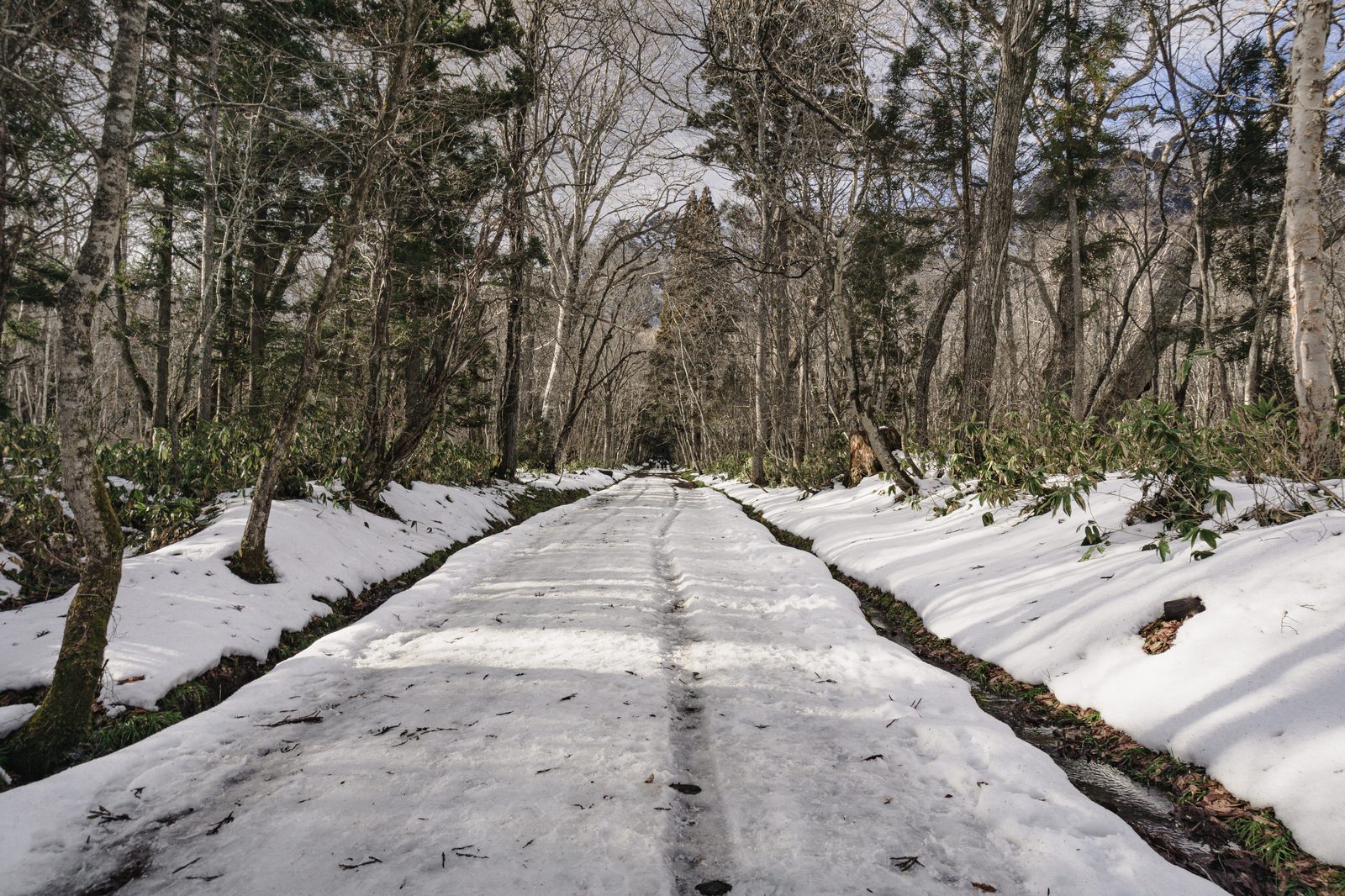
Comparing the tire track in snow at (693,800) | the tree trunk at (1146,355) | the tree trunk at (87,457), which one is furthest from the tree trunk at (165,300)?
the tree trunk at (1146,355)

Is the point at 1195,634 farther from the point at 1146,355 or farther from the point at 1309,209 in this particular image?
the point at 1146,355

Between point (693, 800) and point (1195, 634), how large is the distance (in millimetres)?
2852

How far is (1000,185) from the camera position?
7.98 meters

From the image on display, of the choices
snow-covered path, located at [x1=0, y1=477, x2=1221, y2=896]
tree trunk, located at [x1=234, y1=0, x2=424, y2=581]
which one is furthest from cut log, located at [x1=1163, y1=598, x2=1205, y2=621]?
tree trunk, located at [x1=234, y1=0, x2=424, y2=581]

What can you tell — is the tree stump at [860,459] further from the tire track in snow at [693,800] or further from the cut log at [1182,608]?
the tire track in snow at [693,800]

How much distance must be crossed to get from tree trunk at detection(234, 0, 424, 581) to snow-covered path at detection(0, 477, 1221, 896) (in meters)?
1.50

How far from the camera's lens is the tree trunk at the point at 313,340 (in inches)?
186

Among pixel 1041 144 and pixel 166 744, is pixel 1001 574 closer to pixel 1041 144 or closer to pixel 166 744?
pixel 166 744

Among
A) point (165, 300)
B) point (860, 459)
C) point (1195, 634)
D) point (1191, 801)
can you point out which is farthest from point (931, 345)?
point (165, 300)

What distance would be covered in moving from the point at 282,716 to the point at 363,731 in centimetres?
51

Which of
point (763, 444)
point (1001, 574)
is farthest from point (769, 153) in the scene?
point (1001, 574)

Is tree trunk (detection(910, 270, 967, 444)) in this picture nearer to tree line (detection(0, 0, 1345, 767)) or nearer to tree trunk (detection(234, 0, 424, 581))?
tree line (detection(0, 0, 1345, 767))

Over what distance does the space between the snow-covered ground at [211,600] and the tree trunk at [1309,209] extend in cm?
817

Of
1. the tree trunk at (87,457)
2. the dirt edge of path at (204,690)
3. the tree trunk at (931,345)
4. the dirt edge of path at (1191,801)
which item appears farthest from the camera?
the tree trunk at (931,345)
